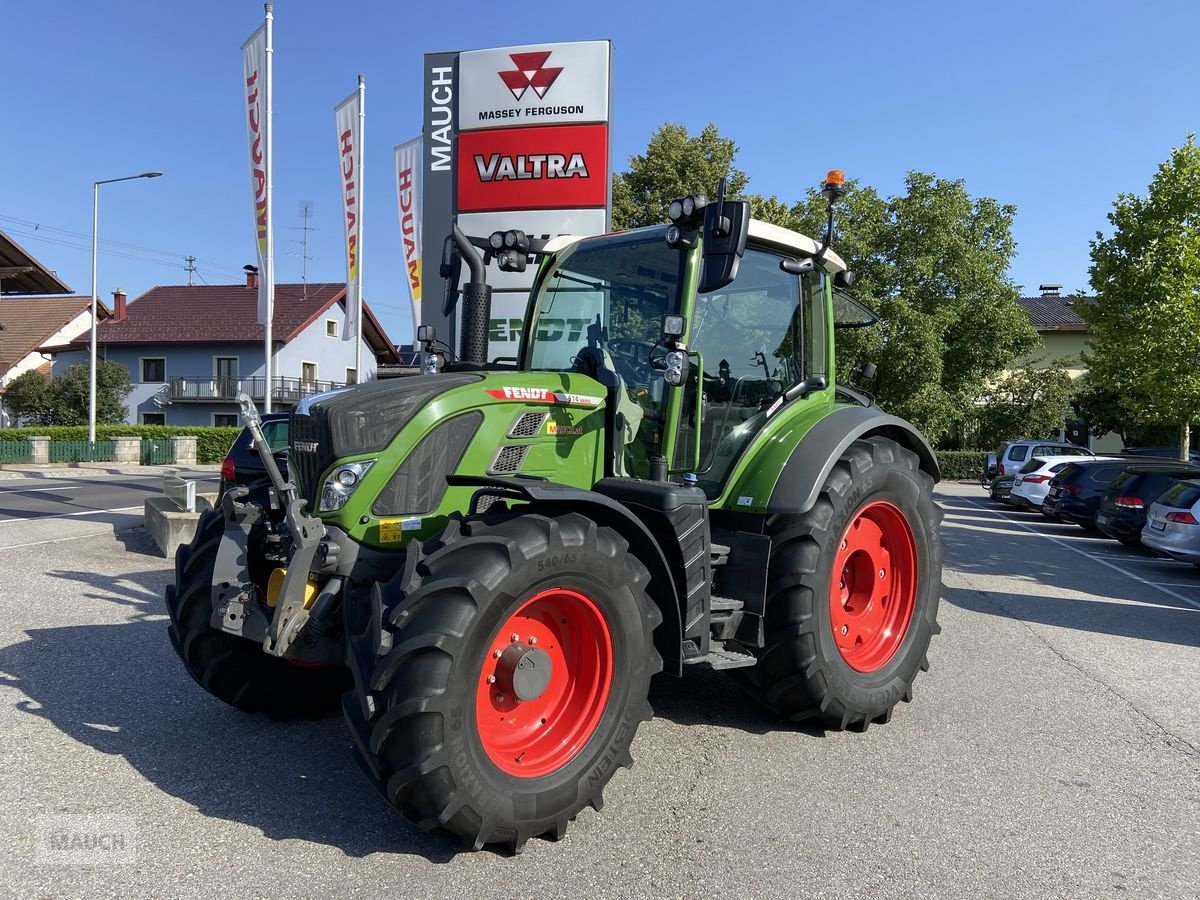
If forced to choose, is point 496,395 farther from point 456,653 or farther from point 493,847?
point 493,847

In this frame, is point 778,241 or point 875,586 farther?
point 875,586

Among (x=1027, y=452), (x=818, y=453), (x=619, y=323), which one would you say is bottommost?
(x=1027, y=452)

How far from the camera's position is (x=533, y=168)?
12.1m

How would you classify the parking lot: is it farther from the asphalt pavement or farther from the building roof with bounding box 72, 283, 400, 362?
the building roof with bounding box 72, 283, 400, 362

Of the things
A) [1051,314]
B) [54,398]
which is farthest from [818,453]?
[1051,314]

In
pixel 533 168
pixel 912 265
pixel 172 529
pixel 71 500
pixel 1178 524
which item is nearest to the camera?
pixel 172 529

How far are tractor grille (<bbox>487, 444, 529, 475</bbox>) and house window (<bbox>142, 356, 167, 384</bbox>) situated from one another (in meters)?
46.9

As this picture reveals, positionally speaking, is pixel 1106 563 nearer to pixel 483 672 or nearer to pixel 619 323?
pixel 619 323

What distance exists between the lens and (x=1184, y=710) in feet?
18.7

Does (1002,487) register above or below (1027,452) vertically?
below

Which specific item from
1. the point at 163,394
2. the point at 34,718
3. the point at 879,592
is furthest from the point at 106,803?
the point at 163,394

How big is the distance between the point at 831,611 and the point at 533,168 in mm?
8681

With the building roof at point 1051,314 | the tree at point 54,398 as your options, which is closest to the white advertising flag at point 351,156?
the tree at point 54,398

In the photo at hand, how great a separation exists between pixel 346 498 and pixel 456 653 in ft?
3.09
